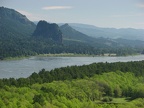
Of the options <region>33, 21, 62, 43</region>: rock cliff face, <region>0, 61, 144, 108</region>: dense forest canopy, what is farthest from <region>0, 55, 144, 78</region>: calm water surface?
<region>33, 21, 62, 43</region>: rock cliff face

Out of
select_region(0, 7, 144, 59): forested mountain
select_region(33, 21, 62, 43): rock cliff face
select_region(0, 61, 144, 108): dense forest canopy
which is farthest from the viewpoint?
select_region(33, 21, 62, 43): rock cliff face

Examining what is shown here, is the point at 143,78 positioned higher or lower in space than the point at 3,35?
lower

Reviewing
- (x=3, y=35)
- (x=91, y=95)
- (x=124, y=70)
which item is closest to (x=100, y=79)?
(x=91, y=95)

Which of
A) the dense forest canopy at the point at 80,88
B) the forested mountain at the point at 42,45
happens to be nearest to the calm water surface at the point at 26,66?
the dense forest canopy at the point at 80,88

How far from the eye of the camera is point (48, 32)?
180625 mm

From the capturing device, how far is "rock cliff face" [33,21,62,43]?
176 metres

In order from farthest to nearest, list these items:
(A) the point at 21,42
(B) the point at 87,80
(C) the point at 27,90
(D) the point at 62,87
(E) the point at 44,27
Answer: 1. (E) the point at 44,27
2. (A) the point at 21,42
3. (B) the point at 87,80
4. (D) the point at 62,87
5. (C) the point at 27,90

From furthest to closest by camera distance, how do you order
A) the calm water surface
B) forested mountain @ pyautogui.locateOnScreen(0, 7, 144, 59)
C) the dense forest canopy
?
forested mountain @ pyautogui.locateOnScreen(0, 7, 144, 59)
the calm water surface
the dense forest canopy

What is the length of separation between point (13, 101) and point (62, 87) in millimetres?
10005

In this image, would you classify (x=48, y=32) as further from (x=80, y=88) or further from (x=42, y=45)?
(x=80, y=88)

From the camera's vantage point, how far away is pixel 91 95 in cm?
4153

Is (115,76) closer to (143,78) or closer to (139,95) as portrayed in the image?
(143,78)

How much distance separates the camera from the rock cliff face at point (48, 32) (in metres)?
176

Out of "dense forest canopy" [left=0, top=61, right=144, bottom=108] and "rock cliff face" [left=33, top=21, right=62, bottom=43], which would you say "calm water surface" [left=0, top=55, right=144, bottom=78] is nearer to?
"dense forest canopy" [left=0, top=61, right=144, bottom=108]
